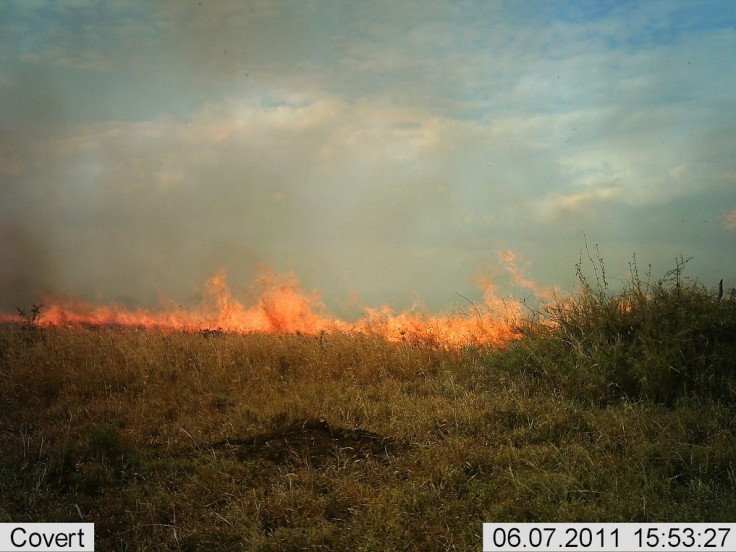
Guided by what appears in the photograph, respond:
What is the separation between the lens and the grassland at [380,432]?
4.68 meters

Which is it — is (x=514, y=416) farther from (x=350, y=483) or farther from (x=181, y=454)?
(x=181, y=454)

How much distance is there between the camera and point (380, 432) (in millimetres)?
6430

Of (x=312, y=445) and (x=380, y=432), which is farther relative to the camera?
(x=380, y=432)

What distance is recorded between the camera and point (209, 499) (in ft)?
17.1

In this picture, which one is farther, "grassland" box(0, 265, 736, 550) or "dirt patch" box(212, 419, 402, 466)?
"dirt patch" box(212, 419, 402, 466)

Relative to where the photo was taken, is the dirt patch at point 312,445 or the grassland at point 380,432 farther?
the dirt patch at point 312,445

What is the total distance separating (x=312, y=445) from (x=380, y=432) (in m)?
0.73

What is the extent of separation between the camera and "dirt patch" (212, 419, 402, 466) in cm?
584

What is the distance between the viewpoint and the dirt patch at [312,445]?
5844mm

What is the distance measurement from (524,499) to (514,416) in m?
1.93

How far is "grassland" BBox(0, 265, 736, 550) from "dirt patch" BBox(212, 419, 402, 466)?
2 centimetres

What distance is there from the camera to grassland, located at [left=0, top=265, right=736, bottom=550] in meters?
4.68

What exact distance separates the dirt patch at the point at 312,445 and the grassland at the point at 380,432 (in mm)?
24

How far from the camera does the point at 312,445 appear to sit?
20.3ft
